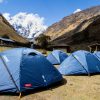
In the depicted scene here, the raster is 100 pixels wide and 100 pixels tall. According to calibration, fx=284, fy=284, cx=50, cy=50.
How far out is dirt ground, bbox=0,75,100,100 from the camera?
11.4m

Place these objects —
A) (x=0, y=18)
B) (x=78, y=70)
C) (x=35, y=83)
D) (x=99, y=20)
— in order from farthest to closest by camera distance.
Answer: (x=99, y=20) → (x=0, y=18) → (x=78, y=70) → (x=35, y=83)

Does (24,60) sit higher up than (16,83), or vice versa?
(24,60)

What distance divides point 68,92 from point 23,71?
7.07ft

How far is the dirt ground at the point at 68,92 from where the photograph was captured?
37.6ft

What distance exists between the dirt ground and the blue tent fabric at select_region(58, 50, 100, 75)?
2377 mm

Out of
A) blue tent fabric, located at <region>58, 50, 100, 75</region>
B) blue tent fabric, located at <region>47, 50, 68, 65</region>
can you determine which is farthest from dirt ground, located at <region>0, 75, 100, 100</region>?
blue tent fabric, located at <region>47, 50, 68, 65</region>

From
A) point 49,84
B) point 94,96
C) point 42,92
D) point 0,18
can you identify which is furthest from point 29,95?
point 0,18

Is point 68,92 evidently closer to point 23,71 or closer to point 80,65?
point 23,71

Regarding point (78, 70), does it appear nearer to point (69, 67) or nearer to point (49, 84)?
point (69, 67)

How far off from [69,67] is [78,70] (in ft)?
1.97

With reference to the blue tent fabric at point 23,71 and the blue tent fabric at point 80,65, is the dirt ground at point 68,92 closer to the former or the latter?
the blue tent fabric at point 23,71

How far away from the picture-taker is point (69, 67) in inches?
693

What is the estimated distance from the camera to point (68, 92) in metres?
12.3

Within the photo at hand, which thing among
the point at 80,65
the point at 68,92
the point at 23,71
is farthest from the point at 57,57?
the point at 23,71
